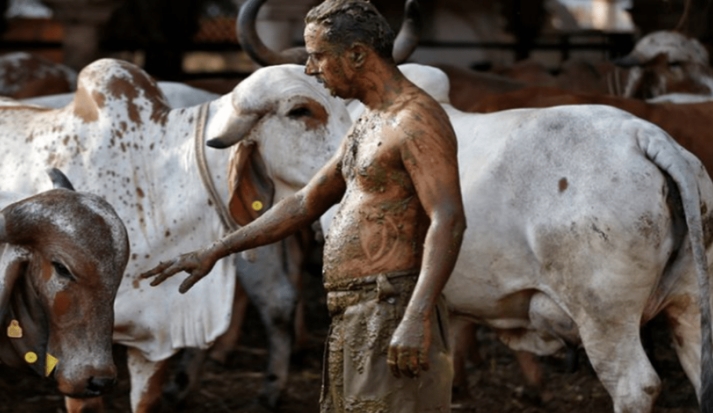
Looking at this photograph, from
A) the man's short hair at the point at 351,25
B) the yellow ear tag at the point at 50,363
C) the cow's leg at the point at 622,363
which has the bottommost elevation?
the cow's leg at the point at 622,363

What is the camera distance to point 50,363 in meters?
5.48

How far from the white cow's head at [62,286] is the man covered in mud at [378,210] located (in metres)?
0.85

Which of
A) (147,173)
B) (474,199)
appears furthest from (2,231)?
(474,199)

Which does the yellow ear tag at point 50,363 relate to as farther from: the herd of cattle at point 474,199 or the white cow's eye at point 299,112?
the white cow's eye at point 299,112

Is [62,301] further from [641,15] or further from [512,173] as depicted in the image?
[641,15]

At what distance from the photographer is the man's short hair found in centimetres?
495

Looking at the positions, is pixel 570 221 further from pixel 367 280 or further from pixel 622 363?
pixel 367 280

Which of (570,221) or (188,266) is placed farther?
(570,221)

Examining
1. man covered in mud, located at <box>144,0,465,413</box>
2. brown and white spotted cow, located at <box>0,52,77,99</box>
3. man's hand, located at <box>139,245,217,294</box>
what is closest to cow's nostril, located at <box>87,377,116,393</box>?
man's hand, located at <box>139,245,217,294</box>

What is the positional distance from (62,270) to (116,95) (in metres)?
1.99

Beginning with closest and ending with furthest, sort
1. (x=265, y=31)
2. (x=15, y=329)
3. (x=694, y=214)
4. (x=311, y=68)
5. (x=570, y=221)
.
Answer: (x=311, y=68) → (x=15, y=329) → (x=694, y=214) → (x=570, y=221) → (x=265, y=31)

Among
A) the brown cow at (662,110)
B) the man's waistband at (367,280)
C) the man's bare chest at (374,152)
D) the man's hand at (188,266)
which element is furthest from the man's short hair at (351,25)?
the brown cow at (662,110)

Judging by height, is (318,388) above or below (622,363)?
below

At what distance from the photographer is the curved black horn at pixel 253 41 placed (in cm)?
796
